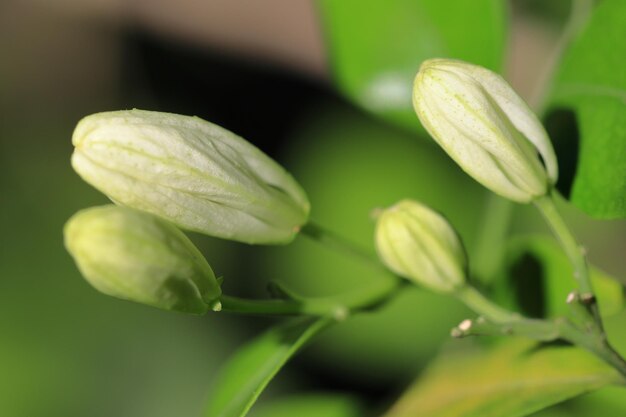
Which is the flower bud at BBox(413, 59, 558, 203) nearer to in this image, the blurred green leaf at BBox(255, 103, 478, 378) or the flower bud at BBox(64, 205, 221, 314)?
the flower bud at BBox(64, 205, 221, 314)

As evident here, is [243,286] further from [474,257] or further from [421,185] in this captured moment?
[474,257]

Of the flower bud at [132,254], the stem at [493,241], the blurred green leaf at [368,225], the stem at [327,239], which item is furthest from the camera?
the blurred green leaf at [368,225]

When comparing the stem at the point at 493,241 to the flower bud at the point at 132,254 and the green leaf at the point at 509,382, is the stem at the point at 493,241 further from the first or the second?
the flower bud at the point at 132,254

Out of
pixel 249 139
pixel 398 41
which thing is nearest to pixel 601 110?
pixel 398 41

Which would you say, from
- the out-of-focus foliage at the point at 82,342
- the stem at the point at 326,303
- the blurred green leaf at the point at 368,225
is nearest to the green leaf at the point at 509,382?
the stem at the point at 326,303

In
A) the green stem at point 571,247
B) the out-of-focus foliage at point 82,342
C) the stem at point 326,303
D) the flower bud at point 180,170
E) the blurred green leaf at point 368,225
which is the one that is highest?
the flower bud at point 180,170
